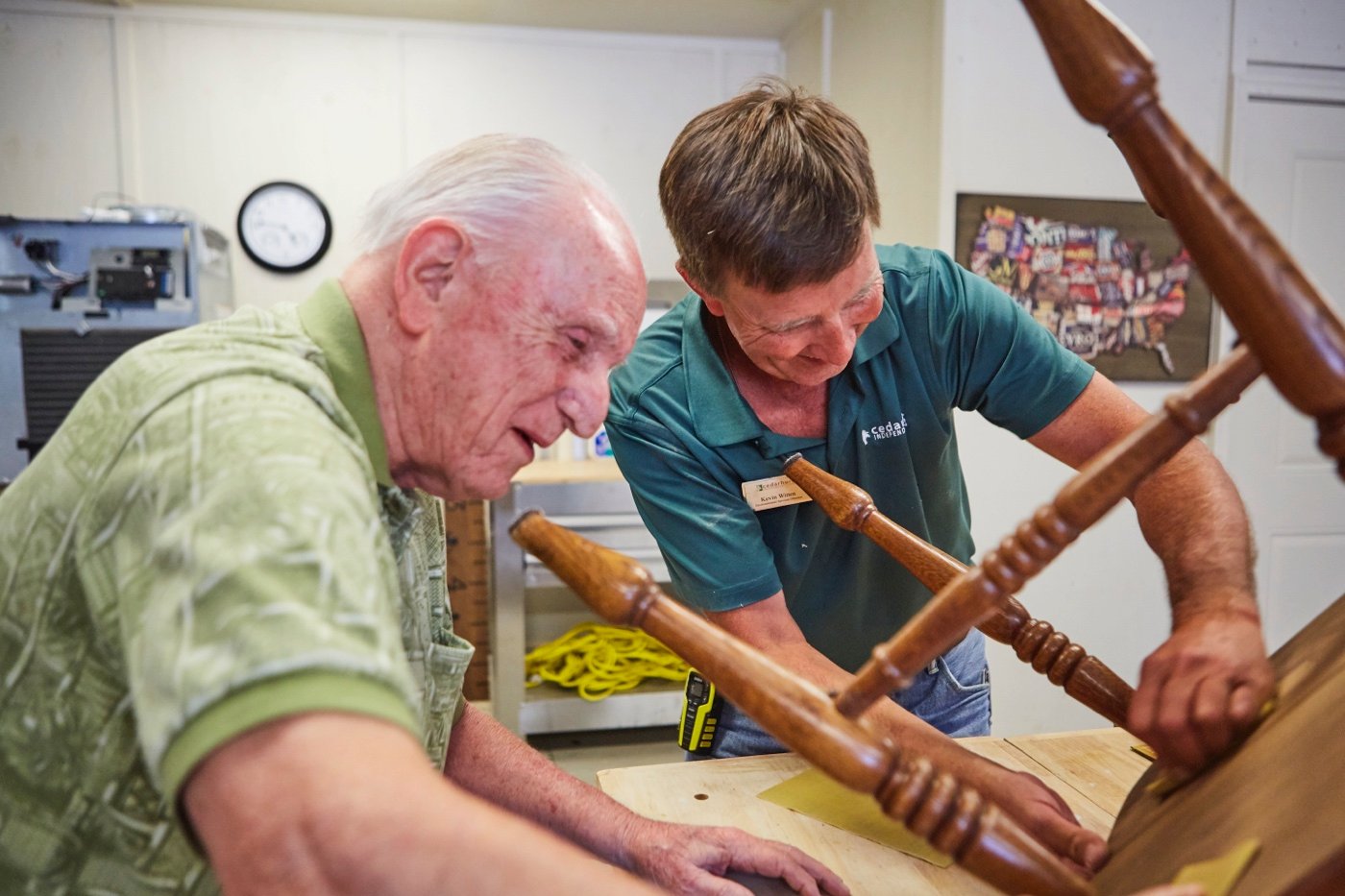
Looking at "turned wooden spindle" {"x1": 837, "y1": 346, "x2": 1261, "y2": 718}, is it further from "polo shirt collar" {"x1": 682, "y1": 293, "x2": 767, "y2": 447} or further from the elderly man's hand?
"polo shirt collar" {"x1": 682, "y1": 293, "x2": 767, "y2": 447}

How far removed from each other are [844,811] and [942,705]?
1.81 ft

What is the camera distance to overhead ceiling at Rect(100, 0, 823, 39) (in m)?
4.23

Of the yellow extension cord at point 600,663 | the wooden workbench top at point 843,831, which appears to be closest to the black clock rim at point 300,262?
the yellow extension cord at point 600,663

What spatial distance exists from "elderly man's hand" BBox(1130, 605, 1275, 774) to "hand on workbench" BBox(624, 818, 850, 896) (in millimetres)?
369

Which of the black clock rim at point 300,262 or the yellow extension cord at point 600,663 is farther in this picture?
the black clock rim at point 300,262

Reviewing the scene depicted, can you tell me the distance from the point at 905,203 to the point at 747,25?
164 centimetres

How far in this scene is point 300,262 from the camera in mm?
4418

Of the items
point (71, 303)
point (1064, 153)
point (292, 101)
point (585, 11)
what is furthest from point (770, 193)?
point (292, 101)

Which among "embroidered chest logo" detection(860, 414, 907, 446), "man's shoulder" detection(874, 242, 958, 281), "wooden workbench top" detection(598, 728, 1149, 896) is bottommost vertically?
"wooden workbench top" detection(598, 728, 1149, 896)

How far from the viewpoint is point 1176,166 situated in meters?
0.71

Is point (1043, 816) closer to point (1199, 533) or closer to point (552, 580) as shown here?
point (1199, 533)

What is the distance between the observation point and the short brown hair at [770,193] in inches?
52.1

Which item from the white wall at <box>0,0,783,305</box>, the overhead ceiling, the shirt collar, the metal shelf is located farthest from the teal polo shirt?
the overhead ceiling

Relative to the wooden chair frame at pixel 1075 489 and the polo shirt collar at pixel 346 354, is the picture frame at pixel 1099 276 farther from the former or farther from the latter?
the polo shirt collar at pixel 346 354
